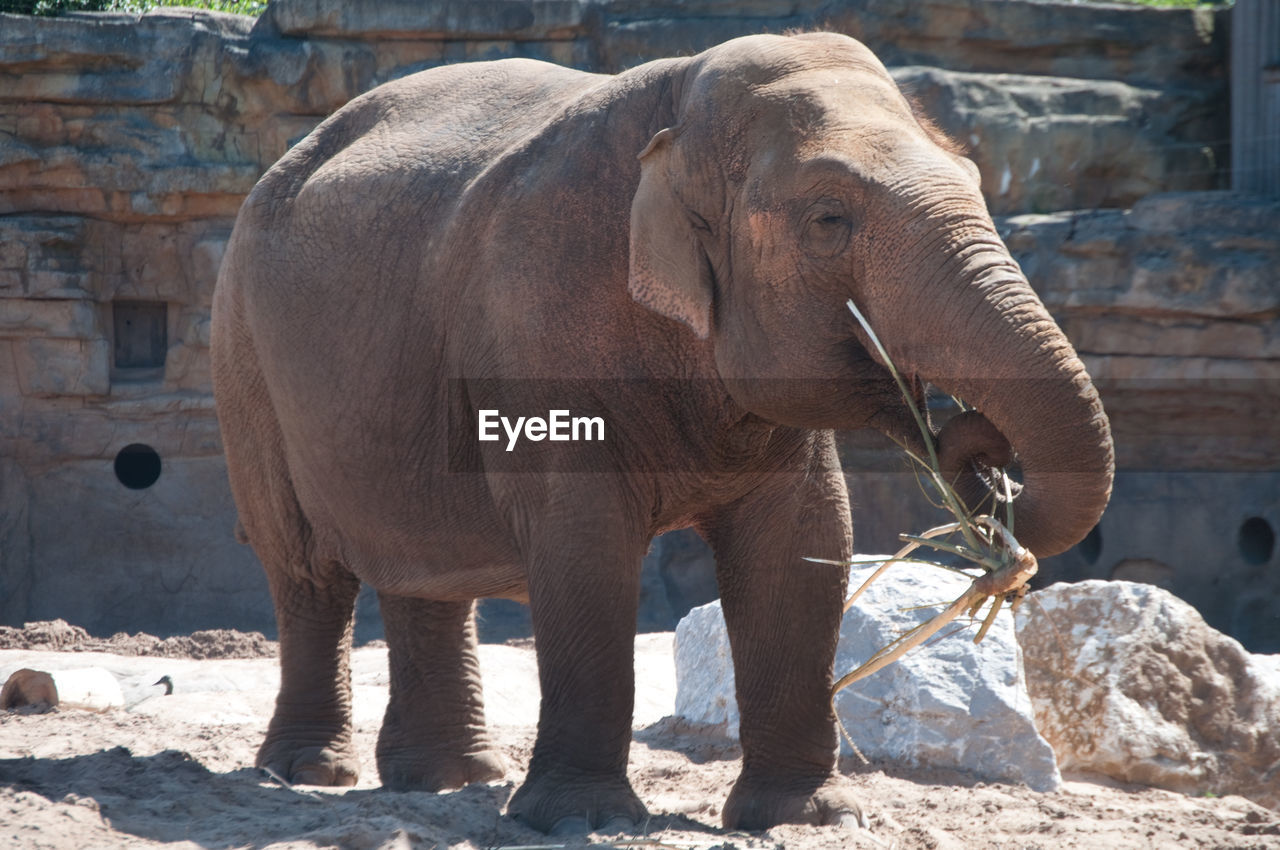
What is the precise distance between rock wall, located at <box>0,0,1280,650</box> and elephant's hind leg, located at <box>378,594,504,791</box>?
6.64 metres

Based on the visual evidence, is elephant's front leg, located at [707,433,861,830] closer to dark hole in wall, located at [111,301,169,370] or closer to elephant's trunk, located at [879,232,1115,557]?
elephant's trunk, located at [879,232,1115,557]

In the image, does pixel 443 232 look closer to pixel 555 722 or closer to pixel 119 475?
pixel 555 722

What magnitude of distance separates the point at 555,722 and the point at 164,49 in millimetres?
9111

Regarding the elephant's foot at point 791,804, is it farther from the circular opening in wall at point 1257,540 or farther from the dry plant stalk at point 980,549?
the circular opening in wall at point 1257,540

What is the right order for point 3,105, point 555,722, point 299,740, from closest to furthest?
1. point 555,722
2. point 299,740
3. point 3,105

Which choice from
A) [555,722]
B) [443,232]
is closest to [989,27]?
[443,232]

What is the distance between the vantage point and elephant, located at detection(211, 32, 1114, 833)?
3.37 meters

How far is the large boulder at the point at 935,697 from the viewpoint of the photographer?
5.46 m

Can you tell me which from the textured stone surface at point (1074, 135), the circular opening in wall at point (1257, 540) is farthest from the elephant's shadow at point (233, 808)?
the circular opening in wall at point (1257, 540)

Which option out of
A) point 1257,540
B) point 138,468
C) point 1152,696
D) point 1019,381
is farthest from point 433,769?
point 1257,540

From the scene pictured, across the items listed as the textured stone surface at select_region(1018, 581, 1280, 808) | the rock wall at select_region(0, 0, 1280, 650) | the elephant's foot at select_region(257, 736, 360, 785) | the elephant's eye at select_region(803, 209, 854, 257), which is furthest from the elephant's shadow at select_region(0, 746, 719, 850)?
the rock wall at select_region(0, 0, 1280, 650)

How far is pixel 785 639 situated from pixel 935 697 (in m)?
1.57

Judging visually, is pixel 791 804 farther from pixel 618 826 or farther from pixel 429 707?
pixel 429 707

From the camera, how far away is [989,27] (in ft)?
38.5
